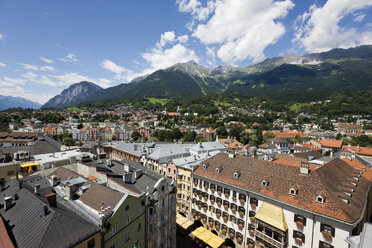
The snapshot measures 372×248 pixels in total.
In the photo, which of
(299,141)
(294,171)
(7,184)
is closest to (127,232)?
(7,184)

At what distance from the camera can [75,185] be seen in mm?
24875

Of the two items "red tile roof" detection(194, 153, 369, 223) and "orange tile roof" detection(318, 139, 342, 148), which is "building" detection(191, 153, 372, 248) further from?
"orange tile roof" detection(318, 139, 342, 148)

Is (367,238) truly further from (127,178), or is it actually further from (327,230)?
(127,178)

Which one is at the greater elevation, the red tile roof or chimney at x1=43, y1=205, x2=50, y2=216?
chimney at x1=43, y1=205, x2=50, y2=216

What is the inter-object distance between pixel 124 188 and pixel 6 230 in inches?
516

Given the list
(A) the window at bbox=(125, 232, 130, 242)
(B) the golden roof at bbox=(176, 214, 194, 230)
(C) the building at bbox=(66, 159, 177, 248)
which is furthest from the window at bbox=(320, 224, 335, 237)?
(A) the window at bbox=(125, 232, 130, 242)

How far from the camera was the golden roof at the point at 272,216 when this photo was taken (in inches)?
1070

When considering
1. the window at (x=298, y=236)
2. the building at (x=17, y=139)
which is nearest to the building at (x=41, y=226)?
the window at (x=298, y=236)

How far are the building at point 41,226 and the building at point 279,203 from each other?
24.6m

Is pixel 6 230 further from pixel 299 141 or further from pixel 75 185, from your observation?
pixel 299 141

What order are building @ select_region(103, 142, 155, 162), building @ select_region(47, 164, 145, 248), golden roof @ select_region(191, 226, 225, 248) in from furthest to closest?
building @ select_region(103, 142, 155, 162), golden roof @ select_region(191, 226, 225, 248), building @ select_region(47, 164, 145, 248)

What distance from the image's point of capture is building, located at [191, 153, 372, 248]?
80.8 ft

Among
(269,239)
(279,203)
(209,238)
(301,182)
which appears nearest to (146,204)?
(209,238)

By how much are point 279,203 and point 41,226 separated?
31847 millimetres
